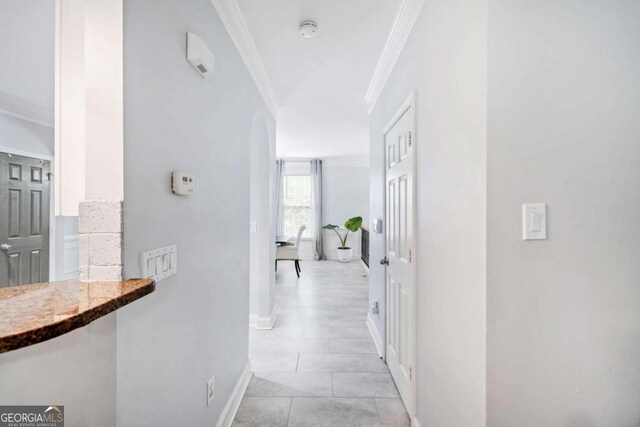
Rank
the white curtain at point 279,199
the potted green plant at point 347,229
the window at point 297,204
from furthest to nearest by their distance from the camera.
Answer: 1. the window at point 297,204
2. the white curtain at point 279,199
3. the potted green plant at point 347,229

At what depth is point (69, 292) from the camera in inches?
29.9

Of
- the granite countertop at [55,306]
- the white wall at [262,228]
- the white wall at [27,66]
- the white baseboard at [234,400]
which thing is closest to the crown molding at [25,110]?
the white wall at [27,66]

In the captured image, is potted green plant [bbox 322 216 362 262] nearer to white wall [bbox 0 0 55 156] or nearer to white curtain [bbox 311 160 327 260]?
white curtain [bbox 311 160 327 260]

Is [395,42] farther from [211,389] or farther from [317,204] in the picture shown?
[317,204]

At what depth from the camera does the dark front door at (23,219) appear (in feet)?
9.44

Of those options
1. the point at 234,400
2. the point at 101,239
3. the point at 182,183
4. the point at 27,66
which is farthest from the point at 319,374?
the point at 27,66

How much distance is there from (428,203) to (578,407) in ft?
3.11

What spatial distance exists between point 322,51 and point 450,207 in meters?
1.68

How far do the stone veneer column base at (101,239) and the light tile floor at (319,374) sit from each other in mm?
1461

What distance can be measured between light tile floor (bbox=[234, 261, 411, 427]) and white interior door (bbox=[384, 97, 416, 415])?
7.9 inches

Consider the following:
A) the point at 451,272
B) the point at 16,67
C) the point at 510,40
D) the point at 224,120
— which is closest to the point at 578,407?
the point at 451,272

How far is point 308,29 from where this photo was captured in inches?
76.7

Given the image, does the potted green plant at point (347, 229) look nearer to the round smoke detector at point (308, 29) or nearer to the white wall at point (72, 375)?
the round smoke detector at point (308, 29)

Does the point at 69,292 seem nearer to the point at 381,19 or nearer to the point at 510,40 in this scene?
the point at 510,40
